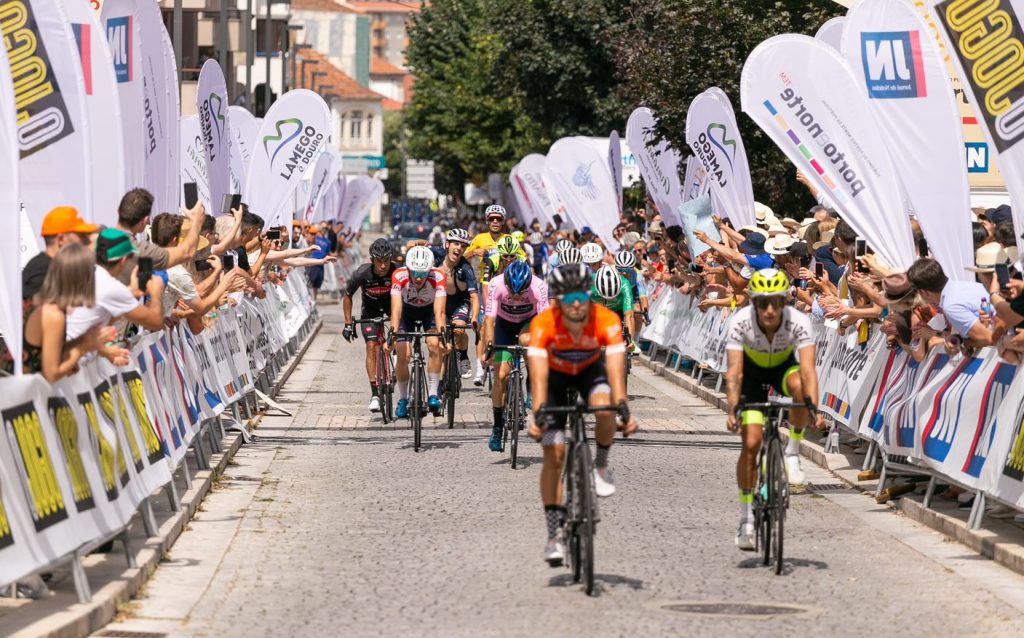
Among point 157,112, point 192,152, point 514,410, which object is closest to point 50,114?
point 157,112

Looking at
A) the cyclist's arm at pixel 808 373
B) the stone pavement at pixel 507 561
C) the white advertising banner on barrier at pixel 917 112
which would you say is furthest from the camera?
the white advertising banner on barrier at pixel 917 112

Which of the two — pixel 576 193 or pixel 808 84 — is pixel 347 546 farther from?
pixel 576 193

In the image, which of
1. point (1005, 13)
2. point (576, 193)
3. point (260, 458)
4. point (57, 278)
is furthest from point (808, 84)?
point (576, 193)

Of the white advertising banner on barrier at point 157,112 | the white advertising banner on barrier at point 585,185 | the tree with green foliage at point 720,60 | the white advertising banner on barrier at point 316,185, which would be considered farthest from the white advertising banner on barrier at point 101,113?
the white advertising banner on barrier at point 316,185

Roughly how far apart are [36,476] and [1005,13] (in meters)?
7.33

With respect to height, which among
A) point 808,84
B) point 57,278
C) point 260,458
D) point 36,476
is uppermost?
point 808,84

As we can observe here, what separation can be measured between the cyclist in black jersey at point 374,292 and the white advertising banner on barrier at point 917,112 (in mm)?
5117

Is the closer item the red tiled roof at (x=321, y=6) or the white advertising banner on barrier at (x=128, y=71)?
the white advertising banner on barrier at (x=128, y=71)

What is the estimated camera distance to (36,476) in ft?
27.9

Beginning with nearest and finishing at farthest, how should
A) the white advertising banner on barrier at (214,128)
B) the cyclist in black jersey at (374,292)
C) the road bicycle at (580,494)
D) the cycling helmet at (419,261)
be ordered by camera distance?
1. the road bicycle at (580,494)
2. the cycling helmet at (419,261)
3. the cyclist in black jersey at (374,292)
4. the white advertising banner on barrier at (214,128)

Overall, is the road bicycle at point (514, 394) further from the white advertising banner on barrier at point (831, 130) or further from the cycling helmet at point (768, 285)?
the cycling helmet at point (768, 285)

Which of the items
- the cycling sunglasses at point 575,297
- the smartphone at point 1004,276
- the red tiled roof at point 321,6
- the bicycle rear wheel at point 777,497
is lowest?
the bicycle rear wheel at point 777,497

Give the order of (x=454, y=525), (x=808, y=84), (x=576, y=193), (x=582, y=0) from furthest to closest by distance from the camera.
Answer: (x=582, y=0) < (x=576, y=193) < (x=808, y=84) < (x=454, y=525)

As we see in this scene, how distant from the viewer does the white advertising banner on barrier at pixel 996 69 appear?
12.4 meters
